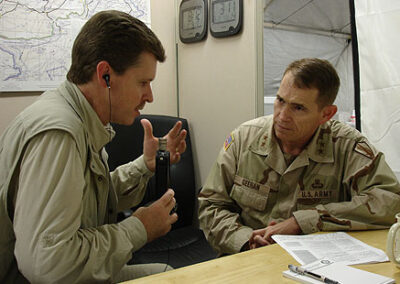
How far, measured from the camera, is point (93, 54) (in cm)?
116

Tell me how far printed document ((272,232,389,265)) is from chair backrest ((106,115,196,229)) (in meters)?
1.13

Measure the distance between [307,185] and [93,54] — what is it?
95cm

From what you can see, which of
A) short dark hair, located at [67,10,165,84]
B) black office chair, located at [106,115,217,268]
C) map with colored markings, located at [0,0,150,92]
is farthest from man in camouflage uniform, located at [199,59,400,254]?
map with colored markings, located at [0,0,150,92]

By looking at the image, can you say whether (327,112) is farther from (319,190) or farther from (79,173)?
(79,173)

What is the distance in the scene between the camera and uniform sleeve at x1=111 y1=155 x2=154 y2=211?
153cm

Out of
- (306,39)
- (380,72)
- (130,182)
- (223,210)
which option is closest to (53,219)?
(130,182)

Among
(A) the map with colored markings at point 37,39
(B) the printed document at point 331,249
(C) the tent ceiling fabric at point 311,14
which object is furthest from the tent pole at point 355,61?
(A) the map with colored markings at point 37,39

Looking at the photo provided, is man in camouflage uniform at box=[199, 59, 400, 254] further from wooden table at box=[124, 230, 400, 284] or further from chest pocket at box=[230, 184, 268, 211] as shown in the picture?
wooden table at box=[124, 230, 400, 284]

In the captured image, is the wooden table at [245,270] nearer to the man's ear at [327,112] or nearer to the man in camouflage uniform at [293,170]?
the man in camouflage uniform at [293,170]

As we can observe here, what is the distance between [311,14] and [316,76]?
7.40 ft

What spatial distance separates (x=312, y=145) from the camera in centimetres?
162

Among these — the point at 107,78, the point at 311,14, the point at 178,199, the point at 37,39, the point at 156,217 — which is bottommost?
the point at 178,199

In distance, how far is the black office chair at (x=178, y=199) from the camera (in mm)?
2131

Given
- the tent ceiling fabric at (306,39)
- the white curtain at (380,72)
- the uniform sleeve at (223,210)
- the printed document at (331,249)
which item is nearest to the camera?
the printed document at (331,249)
